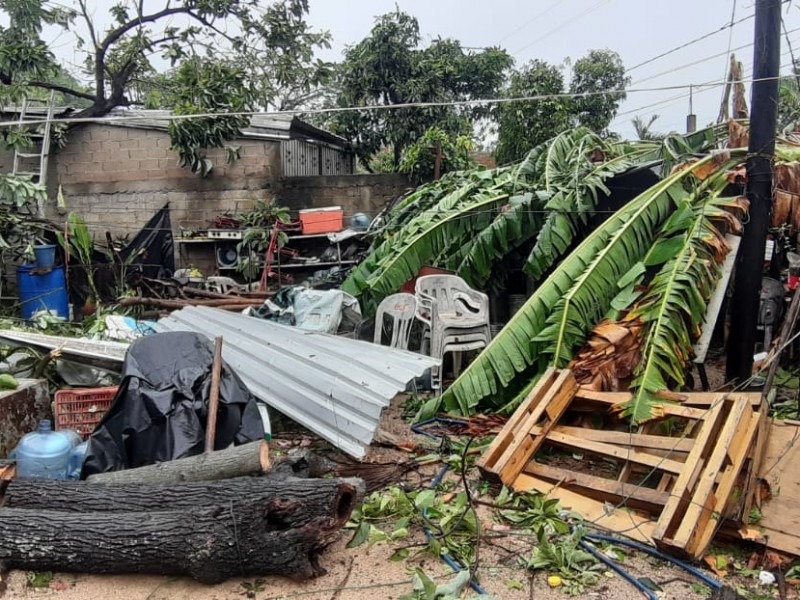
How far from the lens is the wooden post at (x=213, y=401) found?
154 inches

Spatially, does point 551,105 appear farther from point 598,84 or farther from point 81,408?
point 81,408

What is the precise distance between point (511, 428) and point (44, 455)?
3108 mm

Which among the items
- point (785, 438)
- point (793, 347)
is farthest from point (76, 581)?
point (793, 347)

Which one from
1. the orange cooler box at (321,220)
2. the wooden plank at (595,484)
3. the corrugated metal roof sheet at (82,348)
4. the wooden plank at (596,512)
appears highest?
the orange cooler box at (321,220)

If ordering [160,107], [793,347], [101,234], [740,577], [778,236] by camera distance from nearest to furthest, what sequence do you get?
[740,577] < [793,347] < [778,236] < [101,234] < [160,107]

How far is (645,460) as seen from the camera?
3.79 m

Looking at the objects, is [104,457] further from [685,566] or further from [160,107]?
[160,107]

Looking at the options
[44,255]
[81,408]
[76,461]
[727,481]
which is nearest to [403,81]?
[44,255]

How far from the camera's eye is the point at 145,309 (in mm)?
7984

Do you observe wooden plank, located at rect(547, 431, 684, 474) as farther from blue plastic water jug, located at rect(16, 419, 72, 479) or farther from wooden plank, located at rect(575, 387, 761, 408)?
→ blue plastic water jug, located at rect(16, 419, 72, 479)

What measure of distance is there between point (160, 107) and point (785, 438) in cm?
1236

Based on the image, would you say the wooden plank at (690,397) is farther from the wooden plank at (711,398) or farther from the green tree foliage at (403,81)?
the green tree foliage at (403,81)

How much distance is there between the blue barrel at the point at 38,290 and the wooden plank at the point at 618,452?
7893mm

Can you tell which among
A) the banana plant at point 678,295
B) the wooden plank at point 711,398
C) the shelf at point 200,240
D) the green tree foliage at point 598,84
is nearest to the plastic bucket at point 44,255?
the shelf at point 200,240
